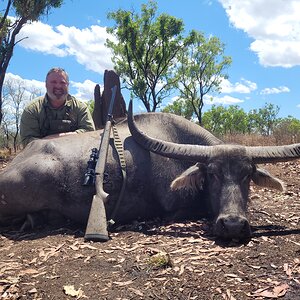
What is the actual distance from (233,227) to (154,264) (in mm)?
1095

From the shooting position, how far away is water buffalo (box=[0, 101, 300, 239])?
5.16 m

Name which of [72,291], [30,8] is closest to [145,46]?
[30,8]

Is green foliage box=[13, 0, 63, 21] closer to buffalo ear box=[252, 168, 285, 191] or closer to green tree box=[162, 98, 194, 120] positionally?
buffalo ear box=[252, 168, 285, 191]

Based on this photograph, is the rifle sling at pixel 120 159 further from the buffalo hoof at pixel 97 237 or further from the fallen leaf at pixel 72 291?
the fallen leaf at pixel 72 291

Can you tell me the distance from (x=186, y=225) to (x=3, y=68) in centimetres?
1761

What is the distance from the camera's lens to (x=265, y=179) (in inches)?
211

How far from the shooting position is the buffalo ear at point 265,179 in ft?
17.4

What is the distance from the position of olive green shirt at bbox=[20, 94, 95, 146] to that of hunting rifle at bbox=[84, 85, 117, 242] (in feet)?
3.54

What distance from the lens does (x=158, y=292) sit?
3.23 meters

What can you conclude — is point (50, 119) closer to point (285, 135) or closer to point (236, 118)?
point (285, 135)

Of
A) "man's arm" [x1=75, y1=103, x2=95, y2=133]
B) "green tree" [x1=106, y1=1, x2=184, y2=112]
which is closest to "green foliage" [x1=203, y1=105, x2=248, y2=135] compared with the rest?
"green tree" [x1=106, y1=1, x2=184, y2=112]

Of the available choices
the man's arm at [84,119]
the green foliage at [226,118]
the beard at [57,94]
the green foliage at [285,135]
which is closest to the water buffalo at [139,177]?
the man's arm at [84,119]

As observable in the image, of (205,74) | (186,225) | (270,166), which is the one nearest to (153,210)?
(186,225)

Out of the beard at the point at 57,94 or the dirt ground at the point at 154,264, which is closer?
the dirt ground at the point at 154,264
